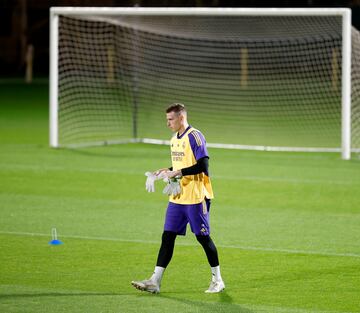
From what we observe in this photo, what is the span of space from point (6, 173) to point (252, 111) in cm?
1197

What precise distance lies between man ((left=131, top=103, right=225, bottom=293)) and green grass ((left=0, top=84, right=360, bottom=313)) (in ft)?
0.65

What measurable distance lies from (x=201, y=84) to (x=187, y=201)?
2296 cm

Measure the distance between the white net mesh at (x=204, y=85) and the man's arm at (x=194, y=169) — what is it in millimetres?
11421

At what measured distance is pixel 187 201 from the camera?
920 centimetres

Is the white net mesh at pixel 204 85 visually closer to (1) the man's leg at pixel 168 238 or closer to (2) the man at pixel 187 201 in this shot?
(2) the man at pixel 187 201

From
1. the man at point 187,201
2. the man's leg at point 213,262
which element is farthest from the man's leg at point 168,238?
the man's leg at point 213,262

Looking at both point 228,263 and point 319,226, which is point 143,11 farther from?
point 228,263

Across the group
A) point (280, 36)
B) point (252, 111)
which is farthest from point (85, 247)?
point (280, 36)

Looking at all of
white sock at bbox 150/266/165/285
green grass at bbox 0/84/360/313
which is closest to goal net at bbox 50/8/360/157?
green grass at bbox 0/84/360/313

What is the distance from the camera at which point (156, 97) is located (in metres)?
29.7

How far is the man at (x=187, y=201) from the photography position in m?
9.17

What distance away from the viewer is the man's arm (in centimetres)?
914

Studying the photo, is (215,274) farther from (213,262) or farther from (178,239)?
(178,239)

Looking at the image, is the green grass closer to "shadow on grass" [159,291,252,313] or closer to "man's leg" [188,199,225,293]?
"shadow on grass" [159,291,252,313]
